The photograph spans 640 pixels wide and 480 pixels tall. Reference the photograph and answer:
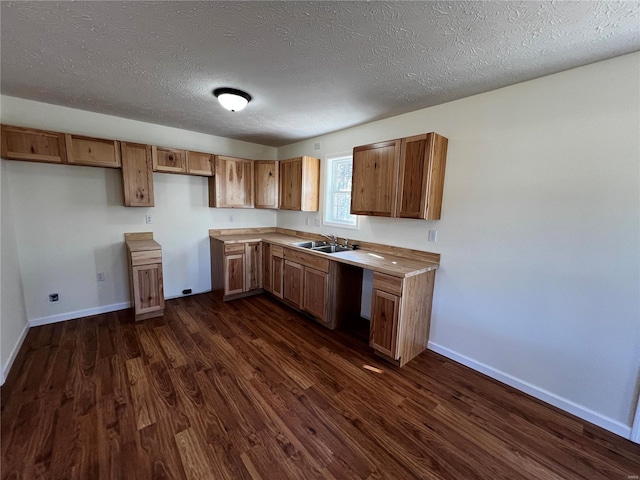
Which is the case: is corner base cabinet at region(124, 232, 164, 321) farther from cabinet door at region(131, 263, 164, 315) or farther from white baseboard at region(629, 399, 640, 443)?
white baseboard at region(629, 399, 640, 443)

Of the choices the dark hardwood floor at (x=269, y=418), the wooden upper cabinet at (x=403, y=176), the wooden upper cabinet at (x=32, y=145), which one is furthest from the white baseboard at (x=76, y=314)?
the wooden upper cabinet at (x=403, y=176)

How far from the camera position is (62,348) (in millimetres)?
2496

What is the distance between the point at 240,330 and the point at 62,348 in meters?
1.65

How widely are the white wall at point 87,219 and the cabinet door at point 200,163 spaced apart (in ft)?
0.95

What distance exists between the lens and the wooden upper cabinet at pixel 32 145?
7.99ft

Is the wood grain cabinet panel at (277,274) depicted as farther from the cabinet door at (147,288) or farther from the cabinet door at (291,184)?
the cabinet door at (147,288)

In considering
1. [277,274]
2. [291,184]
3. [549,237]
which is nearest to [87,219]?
[277,274]

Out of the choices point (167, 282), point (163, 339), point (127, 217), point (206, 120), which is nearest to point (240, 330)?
point (163, 339)

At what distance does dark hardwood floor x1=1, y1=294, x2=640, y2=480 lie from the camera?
146 centimetres

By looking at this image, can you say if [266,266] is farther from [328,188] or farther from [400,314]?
[400,314]

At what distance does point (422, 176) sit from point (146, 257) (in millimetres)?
3146

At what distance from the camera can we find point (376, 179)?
2740mm

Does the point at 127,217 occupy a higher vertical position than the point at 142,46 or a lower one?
lower

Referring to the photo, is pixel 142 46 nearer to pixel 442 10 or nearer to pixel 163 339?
pixel 442 10
